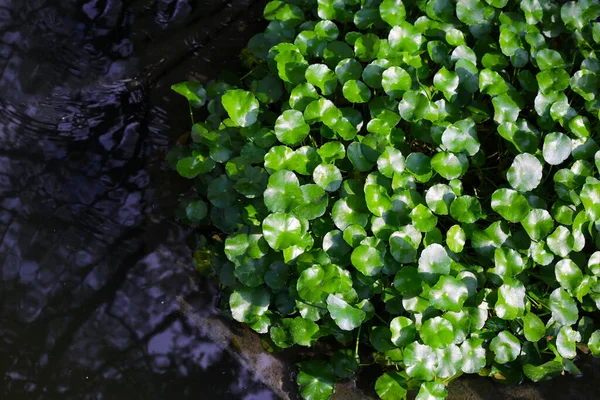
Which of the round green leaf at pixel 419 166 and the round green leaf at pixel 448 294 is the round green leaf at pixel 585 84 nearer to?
the round green leaf at pixel 419 166

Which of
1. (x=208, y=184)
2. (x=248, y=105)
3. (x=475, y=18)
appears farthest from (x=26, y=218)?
(x=475, y=18)

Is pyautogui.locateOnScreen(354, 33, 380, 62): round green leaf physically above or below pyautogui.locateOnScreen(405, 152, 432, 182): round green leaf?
above

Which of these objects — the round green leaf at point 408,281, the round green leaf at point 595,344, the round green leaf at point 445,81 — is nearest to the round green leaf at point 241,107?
the round green leaf at point 445,81

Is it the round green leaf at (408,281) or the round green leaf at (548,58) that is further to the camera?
the round green leaf at (548,58)

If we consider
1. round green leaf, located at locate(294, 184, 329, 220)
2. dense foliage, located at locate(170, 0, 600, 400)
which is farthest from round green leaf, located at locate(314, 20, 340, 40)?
round green leaf, located at locate(294, 184, 329, 220)

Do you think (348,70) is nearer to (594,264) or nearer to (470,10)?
(470,10)

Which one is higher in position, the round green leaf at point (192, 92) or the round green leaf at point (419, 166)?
the round green leaf at point (192, 92)

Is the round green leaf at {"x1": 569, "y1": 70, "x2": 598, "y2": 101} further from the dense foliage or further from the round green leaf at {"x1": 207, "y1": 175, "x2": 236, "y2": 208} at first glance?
the round green leaf at {"x1": 207, "y1": 175, "x2": 236, "y2": 208}

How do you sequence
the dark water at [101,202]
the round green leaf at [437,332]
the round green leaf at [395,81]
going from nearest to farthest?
the round green leaf at [437,332], the round green leaf at [395,81], the dark water at [101,202]
